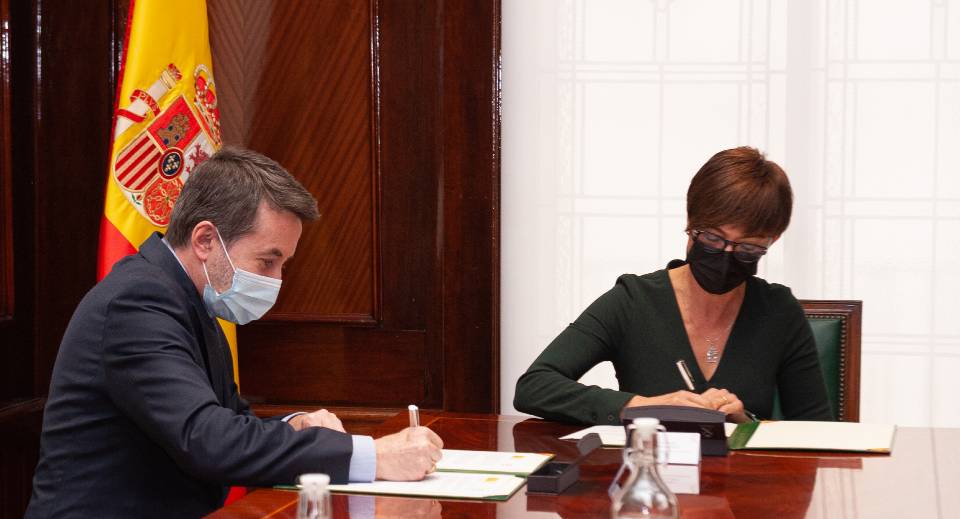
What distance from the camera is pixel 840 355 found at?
2602 mm

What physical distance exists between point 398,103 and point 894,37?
1.61 m

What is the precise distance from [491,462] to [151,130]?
73.8 inches

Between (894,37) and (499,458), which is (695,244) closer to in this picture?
(499,458)

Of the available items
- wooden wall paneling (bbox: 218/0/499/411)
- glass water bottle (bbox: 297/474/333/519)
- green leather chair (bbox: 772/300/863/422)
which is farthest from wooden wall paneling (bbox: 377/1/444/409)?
glass water bottle (bbox: 297/474/333/519)

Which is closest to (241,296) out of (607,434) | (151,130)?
(607,434)

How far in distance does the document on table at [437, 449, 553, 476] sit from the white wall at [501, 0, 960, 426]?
5.68ft

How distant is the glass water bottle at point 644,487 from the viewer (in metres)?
1.18

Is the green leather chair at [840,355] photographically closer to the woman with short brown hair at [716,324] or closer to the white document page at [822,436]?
the woman with short brown hair at [716,324]

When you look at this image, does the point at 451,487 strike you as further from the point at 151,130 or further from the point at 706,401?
the point at 151,130

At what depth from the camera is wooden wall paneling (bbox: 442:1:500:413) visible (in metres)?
3.55

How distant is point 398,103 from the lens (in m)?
3.62

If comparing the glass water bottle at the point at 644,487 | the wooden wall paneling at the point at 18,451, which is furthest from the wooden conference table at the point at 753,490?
the wooden wall paneling at the point at 18,451

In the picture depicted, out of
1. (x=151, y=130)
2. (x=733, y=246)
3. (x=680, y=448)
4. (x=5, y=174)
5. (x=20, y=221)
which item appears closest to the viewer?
(x=680, y=448)

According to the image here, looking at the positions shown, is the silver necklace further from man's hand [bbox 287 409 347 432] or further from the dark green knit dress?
man's hand [bbox 287 409 347 432]
